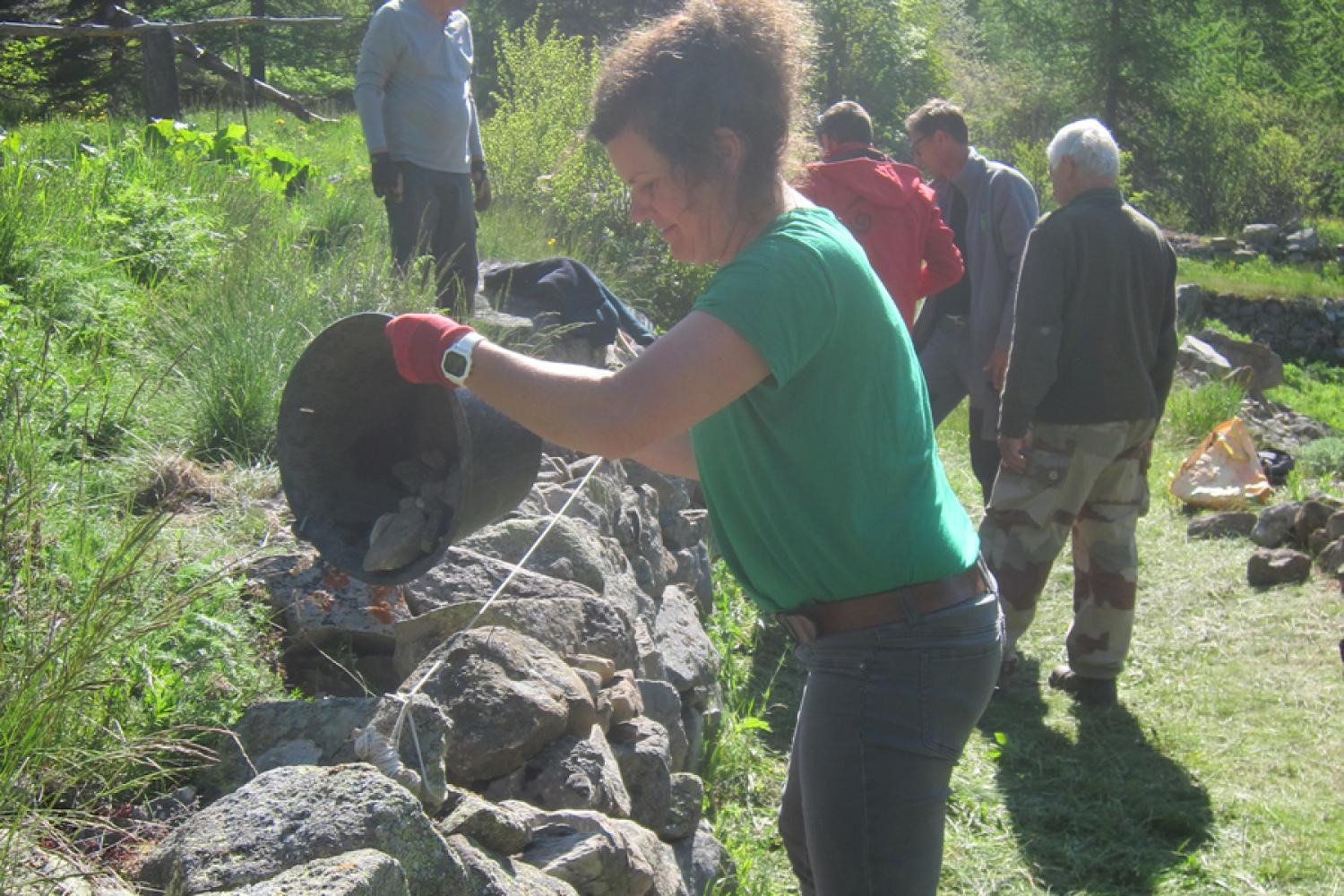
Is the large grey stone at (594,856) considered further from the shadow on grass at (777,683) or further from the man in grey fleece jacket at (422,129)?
the man in grey fleece jacket at (422,129)

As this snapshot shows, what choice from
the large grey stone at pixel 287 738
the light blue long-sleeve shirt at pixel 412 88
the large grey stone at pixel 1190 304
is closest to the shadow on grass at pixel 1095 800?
the large grey stone at pixel 287 738

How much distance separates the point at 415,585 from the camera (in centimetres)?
378

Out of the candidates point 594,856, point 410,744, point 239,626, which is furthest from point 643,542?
point 410,744

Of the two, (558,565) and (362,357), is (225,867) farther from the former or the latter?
(558,565)

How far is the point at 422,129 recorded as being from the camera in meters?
6.76

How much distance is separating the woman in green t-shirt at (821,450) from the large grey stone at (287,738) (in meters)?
0.87

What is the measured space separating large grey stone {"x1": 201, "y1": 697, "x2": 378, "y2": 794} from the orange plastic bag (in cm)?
721

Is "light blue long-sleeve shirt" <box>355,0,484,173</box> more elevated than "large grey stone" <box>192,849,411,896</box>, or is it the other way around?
"light blue long-sleeve shirt" <box>355,0,484,173</box>

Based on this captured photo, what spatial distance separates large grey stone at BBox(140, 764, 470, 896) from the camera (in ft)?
7.32

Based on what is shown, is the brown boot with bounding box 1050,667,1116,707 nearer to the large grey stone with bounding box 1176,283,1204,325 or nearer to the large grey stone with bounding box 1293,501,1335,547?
the large grey stone with bounding box 1293,501,1335,547

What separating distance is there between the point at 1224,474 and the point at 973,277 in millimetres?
3495

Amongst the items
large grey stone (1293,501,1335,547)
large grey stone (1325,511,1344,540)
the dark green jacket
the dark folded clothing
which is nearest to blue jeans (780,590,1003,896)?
the dark green jacket

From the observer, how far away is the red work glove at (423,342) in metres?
2.35

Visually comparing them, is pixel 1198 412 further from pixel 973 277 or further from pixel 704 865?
pixel 704 865
